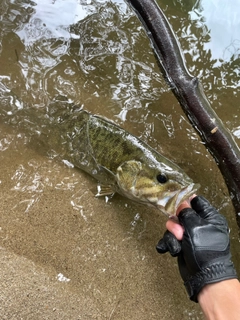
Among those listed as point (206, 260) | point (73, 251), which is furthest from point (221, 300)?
point (73, 251)

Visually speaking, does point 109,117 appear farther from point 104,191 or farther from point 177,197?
point 177,197

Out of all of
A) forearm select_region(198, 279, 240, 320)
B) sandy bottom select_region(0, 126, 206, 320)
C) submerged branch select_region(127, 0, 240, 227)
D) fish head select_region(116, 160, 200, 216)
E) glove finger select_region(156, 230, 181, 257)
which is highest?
submerged branch select_region(127, 0, 240, 227)

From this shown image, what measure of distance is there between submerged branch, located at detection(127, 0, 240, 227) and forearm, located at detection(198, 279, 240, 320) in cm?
93

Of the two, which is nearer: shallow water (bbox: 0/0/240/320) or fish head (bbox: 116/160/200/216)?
fish head (bbox: 116/160/200/216)

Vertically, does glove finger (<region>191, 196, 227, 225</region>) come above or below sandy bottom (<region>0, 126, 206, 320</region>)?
above

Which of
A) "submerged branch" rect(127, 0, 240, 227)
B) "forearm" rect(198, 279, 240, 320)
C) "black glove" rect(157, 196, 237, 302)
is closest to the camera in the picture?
→ "forearm" rect(198, 279, 240, 320)

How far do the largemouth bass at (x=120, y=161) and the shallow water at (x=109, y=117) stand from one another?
0.16 m

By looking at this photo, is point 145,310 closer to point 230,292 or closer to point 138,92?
point 230,292

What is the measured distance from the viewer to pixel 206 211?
9.83 feet

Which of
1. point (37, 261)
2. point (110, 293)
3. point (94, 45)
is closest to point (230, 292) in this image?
point (110, 293)

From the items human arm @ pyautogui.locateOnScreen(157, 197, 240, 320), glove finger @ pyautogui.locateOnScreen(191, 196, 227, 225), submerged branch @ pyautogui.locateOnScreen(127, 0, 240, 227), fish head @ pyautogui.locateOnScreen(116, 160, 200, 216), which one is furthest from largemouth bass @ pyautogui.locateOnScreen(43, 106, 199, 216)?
submerged branch @ pyautogui.locateOnScreen(127, 0, 240, 227)

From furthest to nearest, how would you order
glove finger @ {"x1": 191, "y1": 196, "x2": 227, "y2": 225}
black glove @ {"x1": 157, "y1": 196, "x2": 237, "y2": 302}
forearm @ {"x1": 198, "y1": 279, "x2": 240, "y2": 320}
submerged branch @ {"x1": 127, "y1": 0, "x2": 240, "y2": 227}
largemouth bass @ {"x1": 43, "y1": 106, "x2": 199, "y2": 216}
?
submerged branch @ {"x1": 127, "y1": 0, "x2": 240, "y2": 227}, largemouth bass @ {"x1": 43, "y1": 106, "x2": 199, "y2": 216}, glove finger @ {"x1": 191, "y1": 196, "x2": 227, "y2": 225}, black glove @ {"x1": 157, "y1": 196, "x2": 237, "y2": 302}, forearm @ {"x1": 198, "y1": 279, "x2": 240, "y2": 320}

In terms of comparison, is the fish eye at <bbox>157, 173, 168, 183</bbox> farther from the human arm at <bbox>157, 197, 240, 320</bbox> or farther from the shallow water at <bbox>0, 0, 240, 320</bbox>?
the shallow water at <bbox>0, 0, 240, 320</bbox>

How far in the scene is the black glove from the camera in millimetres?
2775
